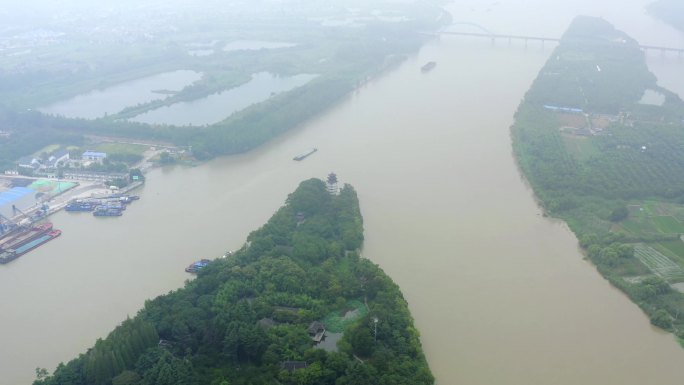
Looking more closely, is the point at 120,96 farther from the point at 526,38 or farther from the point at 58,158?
the point at 526,38

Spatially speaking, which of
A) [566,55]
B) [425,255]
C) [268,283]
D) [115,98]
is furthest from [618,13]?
[268,283]

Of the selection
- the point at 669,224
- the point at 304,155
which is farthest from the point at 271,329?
the point at 669,224

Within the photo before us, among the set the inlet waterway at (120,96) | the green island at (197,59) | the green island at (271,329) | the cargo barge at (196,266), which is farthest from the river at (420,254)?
the inlet waterway at (120,96)

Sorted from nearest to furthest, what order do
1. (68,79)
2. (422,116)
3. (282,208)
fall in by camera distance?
(282,208)
(422,116)
(68,79)

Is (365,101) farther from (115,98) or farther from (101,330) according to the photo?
(101,330)

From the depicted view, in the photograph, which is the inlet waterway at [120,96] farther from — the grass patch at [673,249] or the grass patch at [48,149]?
the grass patch at [673,249]

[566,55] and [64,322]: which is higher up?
[64,322]

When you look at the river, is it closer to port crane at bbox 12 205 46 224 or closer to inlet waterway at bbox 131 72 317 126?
port crane at bbox 12 205 46 224
